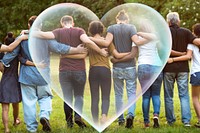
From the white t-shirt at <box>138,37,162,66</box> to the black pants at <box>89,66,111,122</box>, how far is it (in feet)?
1.68

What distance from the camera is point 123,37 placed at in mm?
6414

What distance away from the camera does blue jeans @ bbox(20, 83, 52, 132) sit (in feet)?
24.5

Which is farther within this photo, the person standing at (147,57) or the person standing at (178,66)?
the person standing at (178,66)

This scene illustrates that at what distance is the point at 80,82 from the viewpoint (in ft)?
21.1

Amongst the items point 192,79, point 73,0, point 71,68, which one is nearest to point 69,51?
point 71,68

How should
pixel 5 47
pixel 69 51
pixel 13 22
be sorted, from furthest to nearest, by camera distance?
1. pixel 13 22
2. pixel 5 47
3. pixel 69 51

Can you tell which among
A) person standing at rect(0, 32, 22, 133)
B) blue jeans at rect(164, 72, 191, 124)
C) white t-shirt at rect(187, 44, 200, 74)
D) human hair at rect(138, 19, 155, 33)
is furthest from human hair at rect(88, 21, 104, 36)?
white t-shirt at rect(187, 44, 200, 74)

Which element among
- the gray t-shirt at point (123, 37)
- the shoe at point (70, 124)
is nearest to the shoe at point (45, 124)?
the shoe at point (70, 124)

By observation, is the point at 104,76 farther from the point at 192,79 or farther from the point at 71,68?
the point at 192,79

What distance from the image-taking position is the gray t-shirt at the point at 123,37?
639 cm

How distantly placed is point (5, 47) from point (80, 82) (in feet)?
5.27

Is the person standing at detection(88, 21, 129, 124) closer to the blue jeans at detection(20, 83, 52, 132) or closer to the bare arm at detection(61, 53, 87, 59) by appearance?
the bare arm at detection(61, 53, 87, 59)

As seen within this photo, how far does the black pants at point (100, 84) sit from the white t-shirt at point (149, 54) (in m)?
0.51

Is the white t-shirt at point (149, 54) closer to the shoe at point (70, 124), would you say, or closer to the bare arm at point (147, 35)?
the bare arm at point (147, 35)
